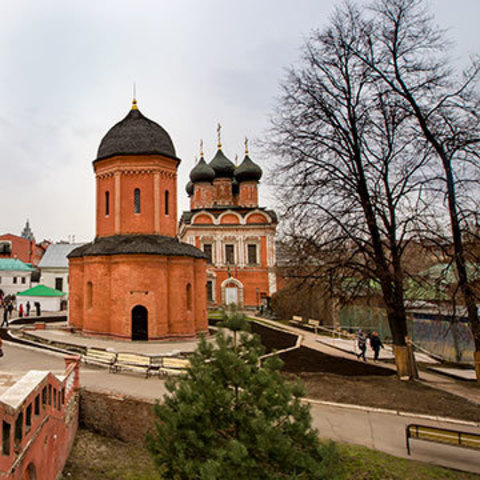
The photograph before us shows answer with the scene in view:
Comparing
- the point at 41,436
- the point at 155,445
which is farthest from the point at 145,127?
the point at 155,445

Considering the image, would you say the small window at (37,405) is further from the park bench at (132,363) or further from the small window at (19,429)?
the park bench at (132,363)

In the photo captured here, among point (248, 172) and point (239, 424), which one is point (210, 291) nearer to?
point (248, 172)

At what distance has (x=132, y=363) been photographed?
13102 mm

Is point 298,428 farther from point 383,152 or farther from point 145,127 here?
point 145,127

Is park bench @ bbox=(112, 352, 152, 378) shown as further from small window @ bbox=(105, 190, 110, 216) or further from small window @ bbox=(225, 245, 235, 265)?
small window @ bbox=(225, 245, 235, 265)

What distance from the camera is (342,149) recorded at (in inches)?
510

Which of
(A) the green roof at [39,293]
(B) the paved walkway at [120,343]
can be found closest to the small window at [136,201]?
(B) the paved walkway at [120,343]

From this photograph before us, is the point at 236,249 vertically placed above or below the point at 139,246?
above

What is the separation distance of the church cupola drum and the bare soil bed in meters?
7.33

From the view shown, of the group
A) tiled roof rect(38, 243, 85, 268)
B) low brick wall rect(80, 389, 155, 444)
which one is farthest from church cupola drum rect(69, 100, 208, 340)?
tiled roof rect(38, 243, 85, 268)

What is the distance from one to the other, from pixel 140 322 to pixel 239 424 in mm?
16114

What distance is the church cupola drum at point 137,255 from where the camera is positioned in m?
19.6

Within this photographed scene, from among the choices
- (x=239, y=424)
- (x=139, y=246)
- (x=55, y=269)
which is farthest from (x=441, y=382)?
(x=55, y=269)

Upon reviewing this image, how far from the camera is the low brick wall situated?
362 inches
